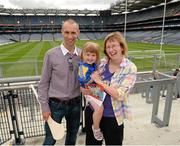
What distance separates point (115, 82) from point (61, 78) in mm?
596

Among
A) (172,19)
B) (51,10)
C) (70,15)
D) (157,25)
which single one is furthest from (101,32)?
(172,19)

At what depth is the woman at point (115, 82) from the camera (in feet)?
5.96

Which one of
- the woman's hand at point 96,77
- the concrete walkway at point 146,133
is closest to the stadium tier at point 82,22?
the concrete walkway at point 146,133

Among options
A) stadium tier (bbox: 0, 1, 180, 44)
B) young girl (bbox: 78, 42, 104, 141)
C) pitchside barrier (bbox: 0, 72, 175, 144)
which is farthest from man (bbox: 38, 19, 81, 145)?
stadium tier (bbox: 0, 1, 180, 44)

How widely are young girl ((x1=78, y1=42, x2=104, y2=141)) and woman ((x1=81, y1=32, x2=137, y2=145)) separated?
6 centimetres

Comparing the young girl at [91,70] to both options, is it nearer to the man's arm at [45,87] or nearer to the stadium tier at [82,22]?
the man's arm at [45,87]

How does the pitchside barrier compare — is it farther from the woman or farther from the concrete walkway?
the woman

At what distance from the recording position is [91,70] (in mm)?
1995

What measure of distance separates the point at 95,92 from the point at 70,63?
0.40 m

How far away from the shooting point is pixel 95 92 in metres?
1.99

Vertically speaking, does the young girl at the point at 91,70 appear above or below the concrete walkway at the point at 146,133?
above

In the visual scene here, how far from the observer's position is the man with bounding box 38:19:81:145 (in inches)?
80.4

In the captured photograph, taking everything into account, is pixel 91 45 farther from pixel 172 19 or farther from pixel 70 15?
pixel 70 15

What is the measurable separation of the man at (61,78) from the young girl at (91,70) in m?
0.14
